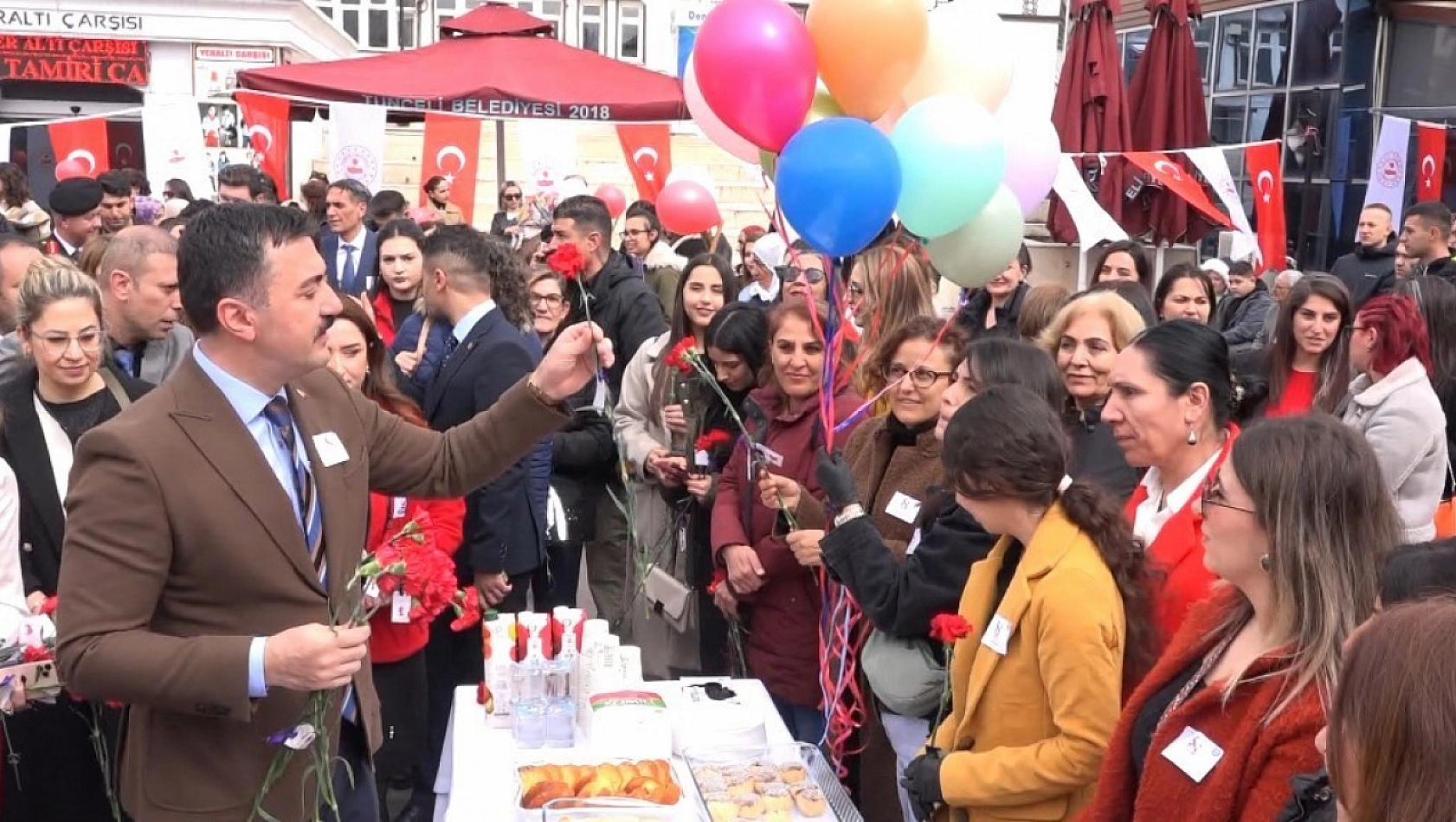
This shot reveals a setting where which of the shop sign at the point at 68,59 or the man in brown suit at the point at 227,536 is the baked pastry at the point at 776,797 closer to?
the man in brown suit at the point at 227,536

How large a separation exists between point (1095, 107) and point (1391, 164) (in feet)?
7.09

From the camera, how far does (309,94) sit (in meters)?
8.93

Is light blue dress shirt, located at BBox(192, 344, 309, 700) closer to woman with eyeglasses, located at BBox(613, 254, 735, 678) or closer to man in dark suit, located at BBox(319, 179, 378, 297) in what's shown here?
woman with eyeglasses, located at BBox(613, 254, 735, 678)

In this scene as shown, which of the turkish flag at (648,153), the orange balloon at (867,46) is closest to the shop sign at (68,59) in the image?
the turkish flag at (648,153)

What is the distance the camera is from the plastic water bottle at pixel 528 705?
2.93 meters

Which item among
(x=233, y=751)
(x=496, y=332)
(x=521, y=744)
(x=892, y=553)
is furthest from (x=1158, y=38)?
(x=233, y=751)

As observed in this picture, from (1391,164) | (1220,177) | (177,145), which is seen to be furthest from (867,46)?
(177,145)

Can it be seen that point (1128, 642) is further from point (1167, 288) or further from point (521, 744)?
point (1167, 288)

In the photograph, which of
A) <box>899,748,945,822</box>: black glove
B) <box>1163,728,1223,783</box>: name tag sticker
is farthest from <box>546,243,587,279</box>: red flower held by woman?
<box>1163,728,1223,783</box>: name tag sticker

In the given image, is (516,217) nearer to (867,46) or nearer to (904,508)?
(867,46)

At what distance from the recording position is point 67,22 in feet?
73.9

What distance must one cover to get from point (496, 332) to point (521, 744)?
5.75ft

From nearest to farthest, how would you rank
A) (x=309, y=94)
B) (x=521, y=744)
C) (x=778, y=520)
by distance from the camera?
(x=521, y=744)
(x=778, y=520)
(x=309, y=94)

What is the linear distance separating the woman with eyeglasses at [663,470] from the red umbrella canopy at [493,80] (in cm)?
411
